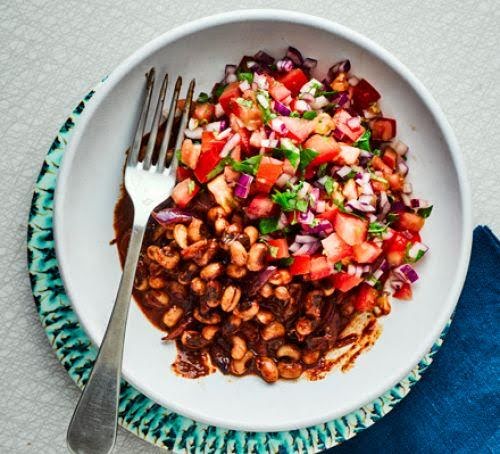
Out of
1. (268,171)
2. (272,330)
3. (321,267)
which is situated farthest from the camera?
(272,330)

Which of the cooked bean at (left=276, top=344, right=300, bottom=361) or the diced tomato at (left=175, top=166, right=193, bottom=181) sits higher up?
the diced tomato at (left=175, top=166, right=193, bottom=181)

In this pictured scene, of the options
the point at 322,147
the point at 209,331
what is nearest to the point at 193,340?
the point at 209,331

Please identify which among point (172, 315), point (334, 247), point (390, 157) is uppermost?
point (390, 157)

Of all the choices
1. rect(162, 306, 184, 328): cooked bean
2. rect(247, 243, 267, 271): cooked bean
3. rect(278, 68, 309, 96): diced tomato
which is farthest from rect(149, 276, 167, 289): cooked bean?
rect(278, 68, 309, 96): diced tomato

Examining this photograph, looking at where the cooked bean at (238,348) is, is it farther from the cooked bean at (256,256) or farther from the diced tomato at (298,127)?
the diced tomato at (298,127)

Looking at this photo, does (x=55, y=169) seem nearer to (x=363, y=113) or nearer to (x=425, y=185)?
(x=363, y=113)

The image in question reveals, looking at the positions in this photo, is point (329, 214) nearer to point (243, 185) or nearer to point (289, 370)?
point (243, 185)

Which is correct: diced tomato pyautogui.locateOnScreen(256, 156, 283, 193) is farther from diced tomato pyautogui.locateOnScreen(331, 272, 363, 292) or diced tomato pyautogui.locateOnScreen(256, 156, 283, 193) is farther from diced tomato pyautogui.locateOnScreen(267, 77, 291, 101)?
diced tomato pyautogui.locateOnScreen(331, 272, 363, 292)
